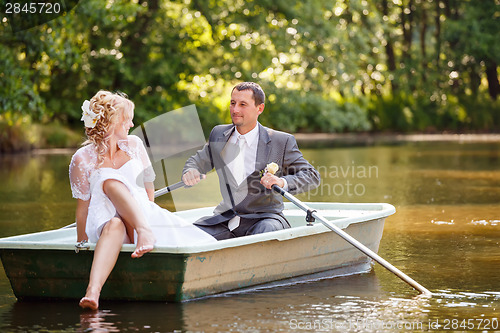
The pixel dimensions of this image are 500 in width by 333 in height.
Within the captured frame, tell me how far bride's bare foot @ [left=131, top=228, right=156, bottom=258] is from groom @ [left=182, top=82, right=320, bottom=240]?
0.91m

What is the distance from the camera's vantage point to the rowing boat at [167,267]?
19.6 ft

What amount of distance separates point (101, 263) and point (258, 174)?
4.87 ft

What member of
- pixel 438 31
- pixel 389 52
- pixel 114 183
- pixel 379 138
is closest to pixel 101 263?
pixel 114 183

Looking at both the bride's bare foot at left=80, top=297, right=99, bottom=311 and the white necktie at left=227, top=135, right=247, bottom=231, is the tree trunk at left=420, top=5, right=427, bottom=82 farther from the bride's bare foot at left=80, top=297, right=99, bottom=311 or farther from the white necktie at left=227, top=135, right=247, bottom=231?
the bride's bare foot at left=80, top=297, right=99, bottom=311

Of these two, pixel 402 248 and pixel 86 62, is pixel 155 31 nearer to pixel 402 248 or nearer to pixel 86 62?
pixel 86 62

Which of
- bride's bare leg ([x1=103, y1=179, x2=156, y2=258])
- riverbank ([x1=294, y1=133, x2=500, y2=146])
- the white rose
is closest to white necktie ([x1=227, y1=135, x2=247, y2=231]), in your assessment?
the white rose

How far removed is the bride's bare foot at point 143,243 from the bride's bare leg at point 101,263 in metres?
0.12

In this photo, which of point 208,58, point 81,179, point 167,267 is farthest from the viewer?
point 208,58

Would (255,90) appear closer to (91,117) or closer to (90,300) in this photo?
(91,117)

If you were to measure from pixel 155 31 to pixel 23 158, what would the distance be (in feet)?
20.7

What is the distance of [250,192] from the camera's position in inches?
268

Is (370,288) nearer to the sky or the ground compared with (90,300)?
nearer to the ground

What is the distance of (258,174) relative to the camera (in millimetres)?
6844

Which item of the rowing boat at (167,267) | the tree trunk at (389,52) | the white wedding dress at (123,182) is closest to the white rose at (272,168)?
the rowing boat at (167,267)
